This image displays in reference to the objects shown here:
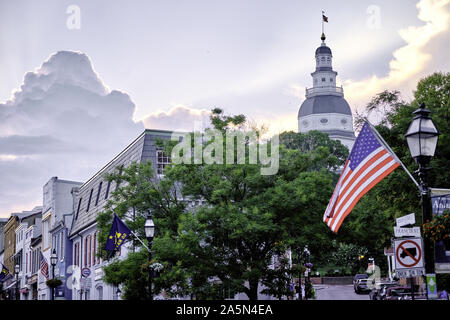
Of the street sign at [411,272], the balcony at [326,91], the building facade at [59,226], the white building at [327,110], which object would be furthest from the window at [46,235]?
the balcony at [326,91]

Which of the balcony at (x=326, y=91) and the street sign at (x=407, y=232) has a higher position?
the balcony at (x=326, y=91)

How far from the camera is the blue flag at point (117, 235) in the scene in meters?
28.7

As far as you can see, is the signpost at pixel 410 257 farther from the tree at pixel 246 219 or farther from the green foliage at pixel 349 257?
the green foliage at pixel 349 257

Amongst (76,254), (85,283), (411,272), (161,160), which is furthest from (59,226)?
(411,272)

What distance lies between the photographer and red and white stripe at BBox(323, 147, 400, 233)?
45.9ft

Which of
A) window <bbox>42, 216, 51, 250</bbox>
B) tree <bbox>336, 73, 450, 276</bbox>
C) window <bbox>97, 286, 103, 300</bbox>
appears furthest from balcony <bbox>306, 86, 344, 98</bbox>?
tree <bbox>336, 73, 450, 276</bbox>

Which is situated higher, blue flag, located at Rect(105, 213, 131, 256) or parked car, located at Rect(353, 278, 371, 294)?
blue flag, located at Rect(105, 213, 131, 256)

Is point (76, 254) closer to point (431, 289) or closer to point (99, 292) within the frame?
point (99, 292)

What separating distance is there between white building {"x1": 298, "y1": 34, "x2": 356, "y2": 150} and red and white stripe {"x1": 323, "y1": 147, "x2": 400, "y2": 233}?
123932 millimetres

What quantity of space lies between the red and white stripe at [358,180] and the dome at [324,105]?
131 metres

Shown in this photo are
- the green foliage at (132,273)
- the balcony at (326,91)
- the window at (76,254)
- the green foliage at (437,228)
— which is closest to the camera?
the green foliage at (437,228)

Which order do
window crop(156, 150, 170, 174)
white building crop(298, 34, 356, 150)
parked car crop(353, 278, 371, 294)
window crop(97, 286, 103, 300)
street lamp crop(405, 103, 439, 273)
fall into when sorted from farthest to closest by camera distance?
white building crop(298, 34, 356, 150)
parked car crop(353, 278, 371, 294)
window crop(97, 286, 103, 300)
window crop(156, 150, 170, 174)
street lamp crop(405, 103, 439, 273)

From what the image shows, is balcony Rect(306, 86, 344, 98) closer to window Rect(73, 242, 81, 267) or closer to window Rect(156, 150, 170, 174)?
window Rect(73, 242, 81, 267)
